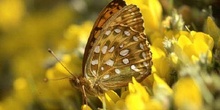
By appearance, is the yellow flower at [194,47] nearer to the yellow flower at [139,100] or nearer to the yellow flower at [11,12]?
the yellow flower at [139,100]

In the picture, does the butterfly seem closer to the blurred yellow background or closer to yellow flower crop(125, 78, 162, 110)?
yellow flower crop(125, 78, 162, 110)

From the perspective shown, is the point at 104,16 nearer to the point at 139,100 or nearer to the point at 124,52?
the point at 124,52

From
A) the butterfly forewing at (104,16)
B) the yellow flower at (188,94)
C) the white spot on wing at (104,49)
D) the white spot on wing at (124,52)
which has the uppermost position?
the butterfly forewing at (104,16)

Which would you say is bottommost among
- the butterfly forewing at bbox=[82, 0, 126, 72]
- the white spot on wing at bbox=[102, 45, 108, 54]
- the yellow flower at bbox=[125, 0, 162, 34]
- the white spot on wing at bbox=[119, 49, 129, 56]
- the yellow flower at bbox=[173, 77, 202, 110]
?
the yellow flower at bbox=[125, 0, 162, 34]

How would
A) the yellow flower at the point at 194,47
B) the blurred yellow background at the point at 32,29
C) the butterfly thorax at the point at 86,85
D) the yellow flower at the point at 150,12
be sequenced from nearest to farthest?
the yellow flower at the point at 194,47, the butterfly thorax at the point at 86,85, the yellow flower at the point at 150,12, the blurred yellow background at the point at 32,29

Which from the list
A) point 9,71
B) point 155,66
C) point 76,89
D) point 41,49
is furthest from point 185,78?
point 41,49

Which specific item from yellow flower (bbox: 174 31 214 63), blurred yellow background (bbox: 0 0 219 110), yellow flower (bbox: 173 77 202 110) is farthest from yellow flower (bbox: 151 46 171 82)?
blurred yellow background (bbox: 0 0 219 110)

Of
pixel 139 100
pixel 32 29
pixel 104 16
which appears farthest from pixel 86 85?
pixel 32 29

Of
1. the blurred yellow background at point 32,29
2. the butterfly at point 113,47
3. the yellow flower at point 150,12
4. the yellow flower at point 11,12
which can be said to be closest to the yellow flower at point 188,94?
the butterfly at point 113,47
